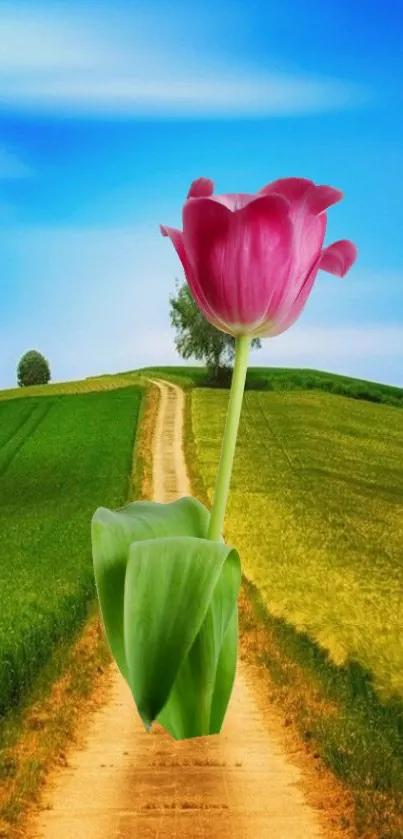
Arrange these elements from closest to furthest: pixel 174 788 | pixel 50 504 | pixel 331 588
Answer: pixel 174 788 < pixel 331 588 < pixel 50 504

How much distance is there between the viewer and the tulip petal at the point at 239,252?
1637 millimetres

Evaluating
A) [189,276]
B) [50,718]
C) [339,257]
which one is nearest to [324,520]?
Answer: [50,718]

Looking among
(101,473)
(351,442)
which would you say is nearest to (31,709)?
(101,473)

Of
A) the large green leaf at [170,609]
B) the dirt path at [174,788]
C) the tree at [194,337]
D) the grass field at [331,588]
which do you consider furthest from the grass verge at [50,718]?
the tree at [194,337]

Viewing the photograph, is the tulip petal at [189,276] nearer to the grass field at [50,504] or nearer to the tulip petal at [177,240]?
the tulip petal at [177,240]

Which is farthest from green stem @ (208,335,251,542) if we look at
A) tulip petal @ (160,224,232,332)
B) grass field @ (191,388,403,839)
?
grass field @ (191,388,403,839)

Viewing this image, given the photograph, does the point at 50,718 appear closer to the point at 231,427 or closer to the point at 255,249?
the point at 231,427

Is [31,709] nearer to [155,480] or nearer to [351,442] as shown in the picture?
[155,480]

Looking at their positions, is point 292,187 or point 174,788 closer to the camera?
point 292,187

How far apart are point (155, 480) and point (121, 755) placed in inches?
673

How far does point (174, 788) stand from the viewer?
7531 millimetres

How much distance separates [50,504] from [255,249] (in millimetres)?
22022

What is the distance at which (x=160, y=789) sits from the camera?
7504 millimetres

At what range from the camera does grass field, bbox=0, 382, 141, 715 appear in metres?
11.6
